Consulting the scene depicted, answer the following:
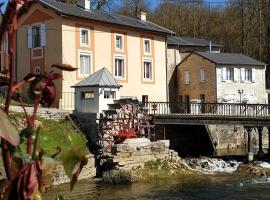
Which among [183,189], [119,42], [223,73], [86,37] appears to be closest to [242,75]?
[223,73]

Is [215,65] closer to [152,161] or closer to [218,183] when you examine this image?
[152,161]

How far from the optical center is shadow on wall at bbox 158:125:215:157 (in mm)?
36938

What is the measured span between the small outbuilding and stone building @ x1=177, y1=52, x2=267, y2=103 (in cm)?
1606

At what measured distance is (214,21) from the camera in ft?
216

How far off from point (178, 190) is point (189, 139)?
17423mm

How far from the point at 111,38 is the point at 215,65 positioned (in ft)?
37.0

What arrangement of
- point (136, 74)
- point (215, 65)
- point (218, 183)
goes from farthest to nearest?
point (215, 65)
point (136, 74)
point (218, 183)

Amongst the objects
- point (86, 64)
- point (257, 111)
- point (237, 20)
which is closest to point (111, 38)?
point (86, 64)

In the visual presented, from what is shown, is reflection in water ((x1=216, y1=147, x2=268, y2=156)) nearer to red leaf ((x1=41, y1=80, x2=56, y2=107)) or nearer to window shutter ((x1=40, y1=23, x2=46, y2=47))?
window shutter ((x1=40, y1=23, x2=46, y2=47))

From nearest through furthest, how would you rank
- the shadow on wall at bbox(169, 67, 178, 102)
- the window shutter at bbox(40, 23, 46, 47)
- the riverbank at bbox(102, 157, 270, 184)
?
1. the riverbank at bbox(102, 157, 270, 184)
2. the window shutter at bbox(40, 23, 46, 47)
3. the shadow on wall at bbox(169, 67, 178, 102)

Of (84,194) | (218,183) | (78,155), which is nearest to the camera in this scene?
(78,155)

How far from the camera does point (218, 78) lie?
45.0 metres

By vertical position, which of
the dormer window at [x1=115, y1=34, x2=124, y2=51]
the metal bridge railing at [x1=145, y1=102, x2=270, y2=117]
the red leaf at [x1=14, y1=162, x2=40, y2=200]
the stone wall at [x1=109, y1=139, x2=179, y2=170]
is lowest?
the stone wall at [x1=109, y1=139, x2=179, y2=170]

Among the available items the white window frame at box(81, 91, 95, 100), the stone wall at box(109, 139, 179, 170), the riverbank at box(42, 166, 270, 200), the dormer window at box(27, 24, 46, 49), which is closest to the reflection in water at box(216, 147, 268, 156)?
the stone wall at box(109, 139, 179, 170)
